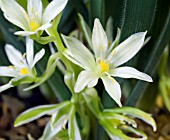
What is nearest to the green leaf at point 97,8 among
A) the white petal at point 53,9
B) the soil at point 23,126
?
the white petal at point 53,9

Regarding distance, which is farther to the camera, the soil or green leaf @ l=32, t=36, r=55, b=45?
the soil

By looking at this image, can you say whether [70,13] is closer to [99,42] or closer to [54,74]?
[54,74]

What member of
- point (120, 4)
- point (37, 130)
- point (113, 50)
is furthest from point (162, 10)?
point (37, 130)

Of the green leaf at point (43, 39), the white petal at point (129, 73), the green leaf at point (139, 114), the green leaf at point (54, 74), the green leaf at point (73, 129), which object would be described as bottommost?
the green leaf at point (73, 129)

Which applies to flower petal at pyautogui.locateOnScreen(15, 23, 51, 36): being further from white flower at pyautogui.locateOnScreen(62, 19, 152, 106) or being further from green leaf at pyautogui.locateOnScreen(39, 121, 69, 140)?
A: green leaf at pyautogui.locateOnScreen(39, 121, 69, 140)

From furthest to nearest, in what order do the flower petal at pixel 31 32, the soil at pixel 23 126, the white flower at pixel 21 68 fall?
the soil at pixel 23 126, the white flower at pixel 21 68, the flower petal at pixel 31 32

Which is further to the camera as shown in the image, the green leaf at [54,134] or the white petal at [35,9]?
the green leaf at [54,134]

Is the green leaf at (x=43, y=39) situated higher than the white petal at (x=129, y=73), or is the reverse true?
the green leaf at (x=43, y=39)

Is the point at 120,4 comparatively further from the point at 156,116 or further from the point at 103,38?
the point at 156,116

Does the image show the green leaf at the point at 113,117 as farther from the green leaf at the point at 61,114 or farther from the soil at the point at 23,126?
the soil at the point at 23,126

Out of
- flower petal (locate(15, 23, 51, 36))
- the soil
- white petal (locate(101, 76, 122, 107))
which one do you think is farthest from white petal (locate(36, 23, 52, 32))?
the soil
